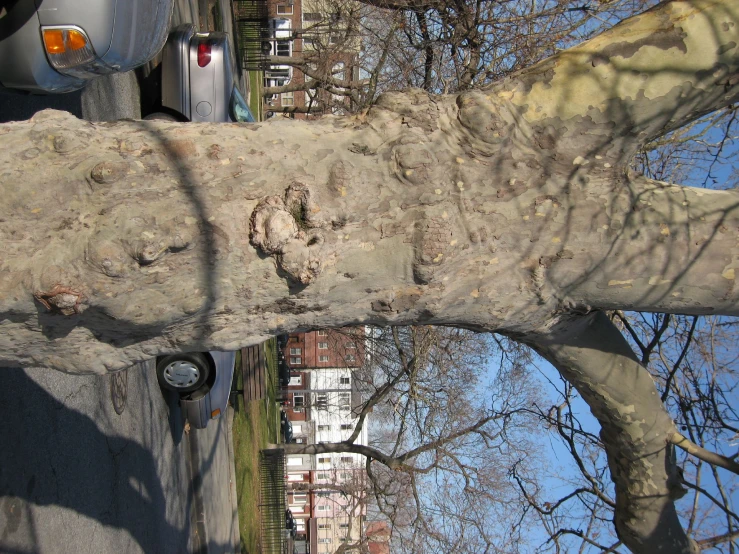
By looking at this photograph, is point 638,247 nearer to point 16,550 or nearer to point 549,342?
point 549,342

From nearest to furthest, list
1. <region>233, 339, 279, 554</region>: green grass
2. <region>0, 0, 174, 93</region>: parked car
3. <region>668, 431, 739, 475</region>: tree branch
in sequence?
<region>668, 431, 739, 475</region>: tree branch < <region>0, 0, 174, 93</region>: parked car < <region>233, 339, 279, 554</region>: green grass

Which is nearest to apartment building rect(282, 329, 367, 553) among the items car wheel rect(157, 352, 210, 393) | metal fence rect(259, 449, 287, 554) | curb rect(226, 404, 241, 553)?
metal fence rect(259, 449, 287, 554)

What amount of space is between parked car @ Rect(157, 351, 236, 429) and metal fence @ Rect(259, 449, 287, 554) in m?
7.81

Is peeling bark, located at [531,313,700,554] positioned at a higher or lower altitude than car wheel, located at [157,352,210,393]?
lower

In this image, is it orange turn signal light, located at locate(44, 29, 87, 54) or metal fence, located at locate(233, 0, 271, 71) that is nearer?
orange turn signal light, located at locate(44, 29, 87, 54)

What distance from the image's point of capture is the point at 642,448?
337 centimetres

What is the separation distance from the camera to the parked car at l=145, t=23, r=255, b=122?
744cm

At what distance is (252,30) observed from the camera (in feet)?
61.8

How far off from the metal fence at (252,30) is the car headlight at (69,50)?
15.0m

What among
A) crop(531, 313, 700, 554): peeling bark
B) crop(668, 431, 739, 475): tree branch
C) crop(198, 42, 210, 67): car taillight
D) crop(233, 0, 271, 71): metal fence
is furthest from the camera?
crop(233, 0, 271, 71): metal fence

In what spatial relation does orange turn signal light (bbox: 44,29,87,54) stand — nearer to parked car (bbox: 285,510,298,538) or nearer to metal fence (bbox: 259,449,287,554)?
metal fence (bbox: 259,449,287,554)

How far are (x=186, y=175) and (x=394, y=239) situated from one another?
84cm

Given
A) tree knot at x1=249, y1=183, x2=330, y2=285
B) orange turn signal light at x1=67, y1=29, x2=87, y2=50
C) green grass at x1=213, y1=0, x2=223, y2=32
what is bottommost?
tree knot at x1=249, y1=183, x2=330, y2=285

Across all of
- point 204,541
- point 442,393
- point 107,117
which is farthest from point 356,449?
point 107,117
